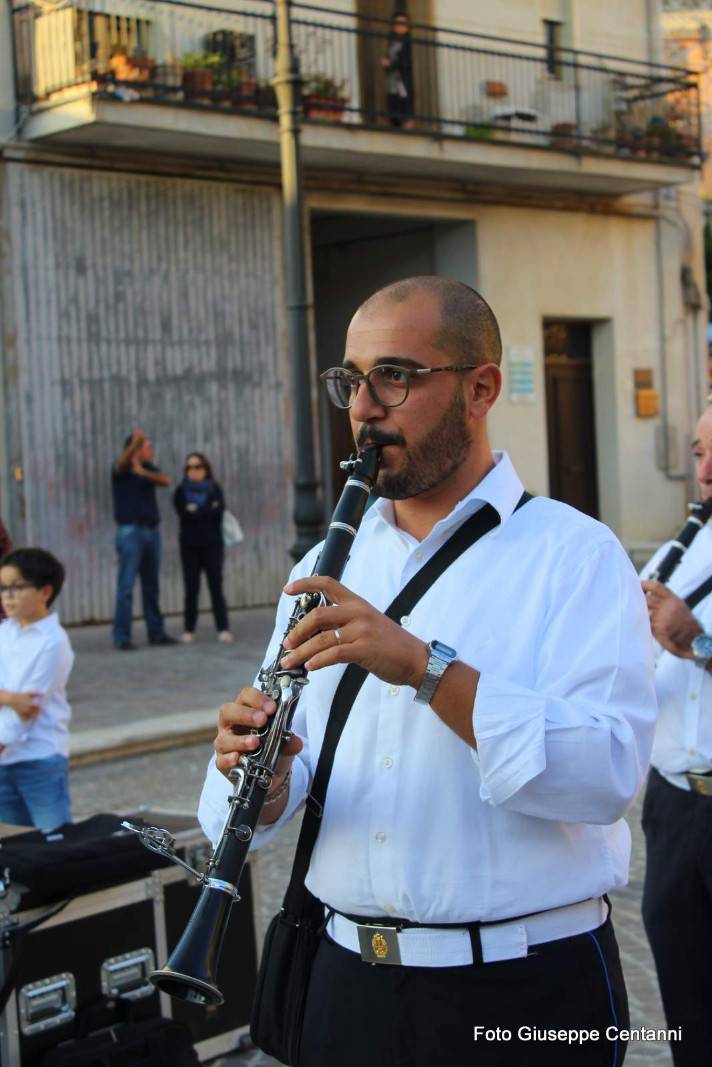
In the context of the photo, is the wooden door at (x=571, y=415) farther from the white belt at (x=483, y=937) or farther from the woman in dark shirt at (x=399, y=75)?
the white belt at (x=483, y=937)

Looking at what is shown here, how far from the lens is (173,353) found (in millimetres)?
15820

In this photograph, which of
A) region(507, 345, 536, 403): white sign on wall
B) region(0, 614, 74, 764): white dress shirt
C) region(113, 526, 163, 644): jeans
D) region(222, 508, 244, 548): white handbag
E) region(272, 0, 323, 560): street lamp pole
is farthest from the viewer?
region(507, 345, 536, 403): white sign on wall

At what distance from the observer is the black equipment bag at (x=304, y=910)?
2.48 meters

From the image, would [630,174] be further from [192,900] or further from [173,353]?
[192,900]

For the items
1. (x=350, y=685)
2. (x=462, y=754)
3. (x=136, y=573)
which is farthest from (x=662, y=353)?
(x=462, y=754)

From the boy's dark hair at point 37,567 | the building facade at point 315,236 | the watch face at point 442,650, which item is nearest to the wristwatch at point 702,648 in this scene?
the watch face at point 442,650

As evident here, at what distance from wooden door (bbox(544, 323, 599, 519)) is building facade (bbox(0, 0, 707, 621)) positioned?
0.05 meters

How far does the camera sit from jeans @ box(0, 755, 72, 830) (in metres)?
5.41

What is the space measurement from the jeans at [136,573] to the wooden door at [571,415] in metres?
8.21

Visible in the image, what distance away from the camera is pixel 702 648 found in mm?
3764

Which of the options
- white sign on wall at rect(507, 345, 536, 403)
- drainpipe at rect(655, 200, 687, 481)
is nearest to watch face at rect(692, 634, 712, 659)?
white sign on wall at rect(507, 345, 536, 403)

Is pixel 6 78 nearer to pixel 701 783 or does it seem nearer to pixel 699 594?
pixel 699 594

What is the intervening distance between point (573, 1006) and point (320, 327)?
729 inches

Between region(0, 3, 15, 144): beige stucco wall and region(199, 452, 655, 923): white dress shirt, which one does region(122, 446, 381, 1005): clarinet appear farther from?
region(0, 3, 15, 144): beige stucco wall
